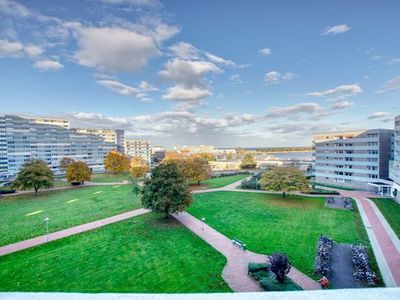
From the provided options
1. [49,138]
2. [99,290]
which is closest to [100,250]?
[99,290]

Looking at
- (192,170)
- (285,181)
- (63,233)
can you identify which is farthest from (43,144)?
(285,181)

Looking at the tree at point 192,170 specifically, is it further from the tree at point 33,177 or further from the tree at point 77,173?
the tree at point 33,177

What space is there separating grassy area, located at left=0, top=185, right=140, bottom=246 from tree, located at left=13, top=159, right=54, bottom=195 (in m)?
2.02

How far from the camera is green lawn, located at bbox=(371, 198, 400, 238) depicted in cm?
Answer: 2502

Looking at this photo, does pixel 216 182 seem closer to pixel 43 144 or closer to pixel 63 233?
pixel 63 233

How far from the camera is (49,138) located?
8781 centimetres

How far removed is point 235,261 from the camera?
1683 cm

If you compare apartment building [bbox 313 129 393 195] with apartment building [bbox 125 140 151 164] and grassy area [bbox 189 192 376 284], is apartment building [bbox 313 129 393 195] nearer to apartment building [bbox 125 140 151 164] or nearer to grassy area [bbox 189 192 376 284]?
grassy area [bbox 189 192 376 284]

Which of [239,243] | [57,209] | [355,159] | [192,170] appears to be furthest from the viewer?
[355,159]

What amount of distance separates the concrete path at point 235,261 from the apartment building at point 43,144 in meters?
80.2

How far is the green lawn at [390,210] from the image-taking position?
25.0 m

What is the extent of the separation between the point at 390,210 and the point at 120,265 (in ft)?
110

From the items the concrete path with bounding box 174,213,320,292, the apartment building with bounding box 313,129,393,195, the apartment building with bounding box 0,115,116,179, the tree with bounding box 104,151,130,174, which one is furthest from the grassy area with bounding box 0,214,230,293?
the apartment building with bounding box 0,115,116,179

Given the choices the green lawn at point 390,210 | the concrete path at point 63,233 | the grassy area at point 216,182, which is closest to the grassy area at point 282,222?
the green lawn at point 390,210
